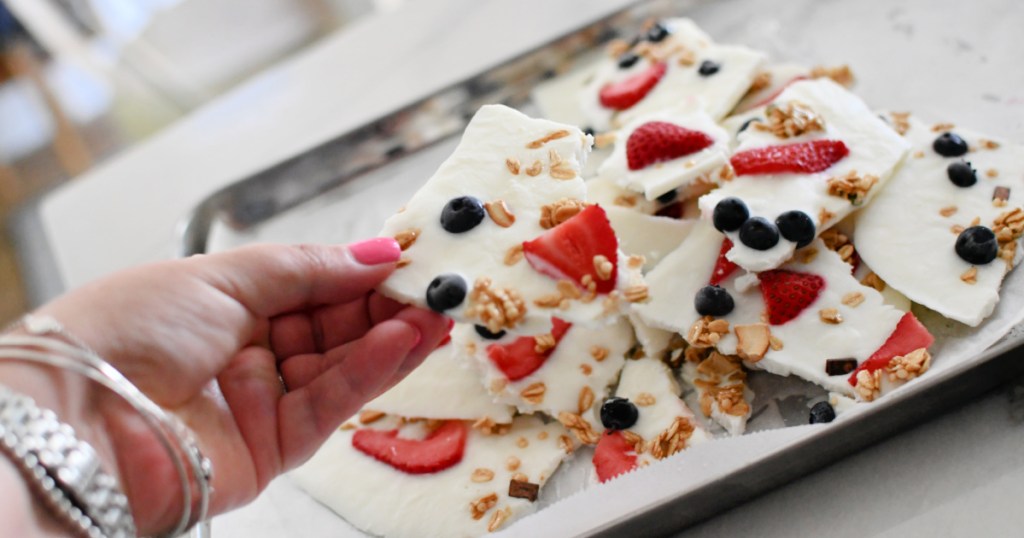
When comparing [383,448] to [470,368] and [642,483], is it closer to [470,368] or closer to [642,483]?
[470,368]

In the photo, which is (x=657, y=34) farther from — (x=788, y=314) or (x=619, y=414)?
(x=619, y=414)

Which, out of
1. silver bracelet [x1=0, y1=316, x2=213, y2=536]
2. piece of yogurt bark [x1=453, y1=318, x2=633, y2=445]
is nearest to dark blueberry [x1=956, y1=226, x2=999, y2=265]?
piece of yogurt bark [x1=453, y1=318, x2=633, y2=445]

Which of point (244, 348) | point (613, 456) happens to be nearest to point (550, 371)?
point (613, 456)

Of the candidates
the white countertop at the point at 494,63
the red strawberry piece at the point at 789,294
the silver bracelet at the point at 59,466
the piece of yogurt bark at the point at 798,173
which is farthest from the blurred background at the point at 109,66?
the silver bracelet at the point at 59,466

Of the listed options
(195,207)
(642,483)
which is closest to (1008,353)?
(642,483)

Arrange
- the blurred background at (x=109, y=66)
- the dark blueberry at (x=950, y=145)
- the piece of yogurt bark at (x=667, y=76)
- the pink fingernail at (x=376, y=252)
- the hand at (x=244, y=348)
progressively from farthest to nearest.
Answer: the blurred background at (x=109, y=66), the piece of yogurt bark at (x=667, y=76), the dark blueberry at (x=950, y=145), the pink fingernail at (x=376, y=252), the hand at (x=244, y=348)

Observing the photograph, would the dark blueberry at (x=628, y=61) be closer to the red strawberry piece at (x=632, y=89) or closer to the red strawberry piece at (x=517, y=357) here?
the red strawberry piece at (x=632, y=89)

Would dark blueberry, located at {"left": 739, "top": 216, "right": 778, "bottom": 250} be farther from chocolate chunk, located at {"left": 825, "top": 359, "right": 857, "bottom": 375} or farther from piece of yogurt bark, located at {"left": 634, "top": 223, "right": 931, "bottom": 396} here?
chocolate chunk, located at {"left": 825, "top": 359, "right": 857, "bottom": 375}
